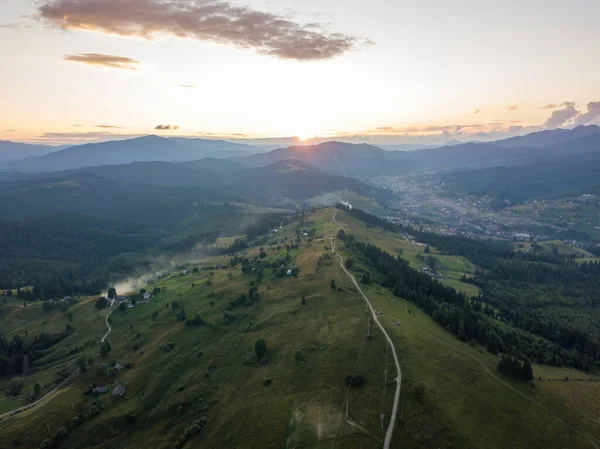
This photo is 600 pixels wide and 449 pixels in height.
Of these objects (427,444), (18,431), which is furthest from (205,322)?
(427,444)

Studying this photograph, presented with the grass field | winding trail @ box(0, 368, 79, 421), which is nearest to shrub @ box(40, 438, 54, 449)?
the grass field

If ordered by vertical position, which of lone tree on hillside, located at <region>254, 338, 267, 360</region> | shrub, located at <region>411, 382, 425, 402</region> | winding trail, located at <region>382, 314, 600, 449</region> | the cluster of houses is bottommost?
the cluster of houses

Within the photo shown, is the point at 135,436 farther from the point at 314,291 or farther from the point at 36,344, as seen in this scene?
the point at 36,344

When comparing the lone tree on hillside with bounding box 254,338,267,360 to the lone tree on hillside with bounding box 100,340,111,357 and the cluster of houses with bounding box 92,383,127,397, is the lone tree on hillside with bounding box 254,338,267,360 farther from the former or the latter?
the lone tree on hillside with bounding box 100,340,111,357

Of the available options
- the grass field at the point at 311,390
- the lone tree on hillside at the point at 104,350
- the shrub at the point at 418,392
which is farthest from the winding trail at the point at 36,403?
the shrub at the point at 418,392

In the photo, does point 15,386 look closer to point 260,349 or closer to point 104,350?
point 104,350

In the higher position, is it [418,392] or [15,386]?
[418,392]

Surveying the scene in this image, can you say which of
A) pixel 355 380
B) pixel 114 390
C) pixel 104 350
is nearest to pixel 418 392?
pixel 355 380

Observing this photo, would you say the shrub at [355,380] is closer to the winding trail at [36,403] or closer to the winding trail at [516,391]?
the winding trail at [516,391]
